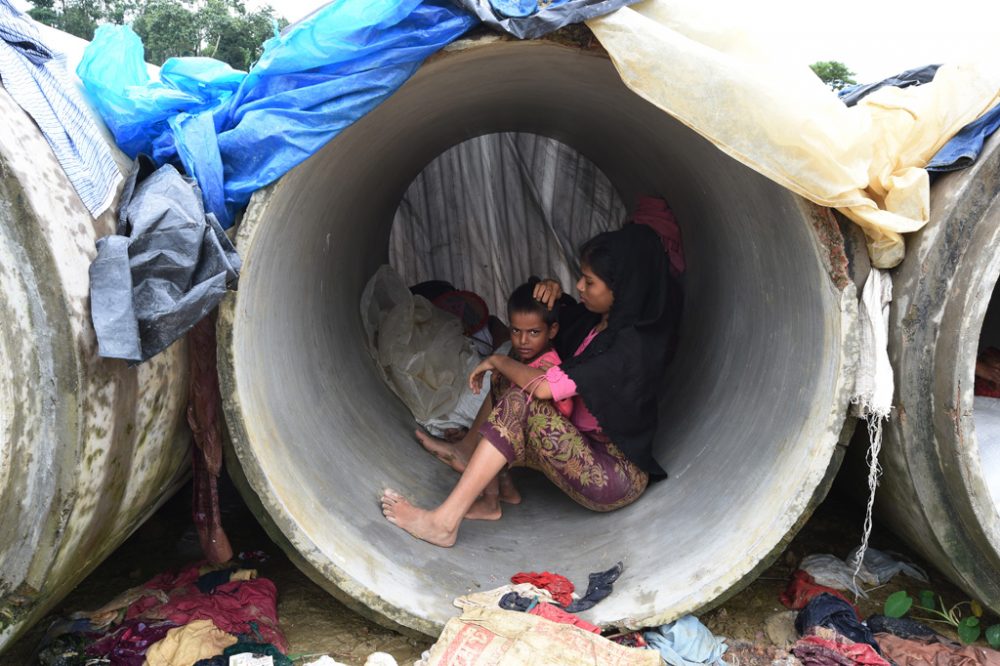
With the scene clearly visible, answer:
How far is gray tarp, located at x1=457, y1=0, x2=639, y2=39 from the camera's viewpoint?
8.03 feet

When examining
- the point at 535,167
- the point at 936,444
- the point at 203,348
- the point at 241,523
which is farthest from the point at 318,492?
the point at 535,167

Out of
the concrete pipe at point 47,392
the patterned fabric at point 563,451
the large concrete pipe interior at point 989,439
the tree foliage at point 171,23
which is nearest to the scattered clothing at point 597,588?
the patterned fabric at point 563,451

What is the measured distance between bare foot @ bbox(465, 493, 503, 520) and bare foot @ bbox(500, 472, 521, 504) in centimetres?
15

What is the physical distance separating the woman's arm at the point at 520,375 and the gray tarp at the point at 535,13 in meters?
1.35

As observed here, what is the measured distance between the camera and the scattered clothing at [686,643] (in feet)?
8.73

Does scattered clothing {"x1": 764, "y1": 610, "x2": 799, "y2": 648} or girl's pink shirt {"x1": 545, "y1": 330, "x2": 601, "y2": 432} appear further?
girl's pink shirt {"x1": 545, "y1": 330, "x2": 601, "y2": 432}

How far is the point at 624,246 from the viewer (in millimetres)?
3381

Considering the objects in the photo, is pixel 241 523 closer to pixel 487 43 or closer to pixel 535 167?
pixel 487 43

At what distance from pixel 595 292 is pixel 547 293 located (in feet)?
1.08

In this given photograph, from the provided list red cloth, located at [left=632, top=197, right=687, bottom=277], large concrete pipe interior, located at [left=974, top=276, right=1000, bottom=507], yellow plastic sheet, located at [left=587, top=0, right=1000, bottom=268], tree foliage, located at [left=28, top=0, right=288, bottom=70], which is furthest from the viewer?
tree foliage, located at [left=28, top=0, right=288, bottom=70]

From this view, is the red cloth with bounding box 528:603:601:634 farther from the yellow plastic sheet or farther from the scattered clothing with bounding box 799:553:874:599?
the yellow plastic sheet

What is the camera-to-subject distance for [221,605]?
289 cm

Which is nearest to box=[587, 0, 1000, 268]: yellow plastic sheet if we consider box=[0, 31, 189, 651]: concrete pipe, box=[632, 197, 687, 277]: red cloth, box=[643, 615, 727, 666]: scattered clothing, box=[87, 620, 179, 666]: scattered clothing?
box=[643, 615, 727, 666]: scattered clothing

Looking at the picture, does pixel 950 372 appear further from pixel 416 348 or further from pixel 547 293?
pixel 416 348
